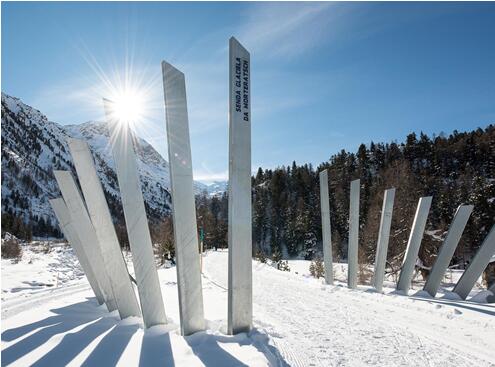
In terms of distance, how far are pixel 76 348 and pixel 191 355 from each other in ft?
5.06

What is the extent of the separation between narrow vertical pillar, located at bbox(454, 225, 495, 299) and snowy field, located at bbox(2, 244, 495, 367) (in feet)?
7.32

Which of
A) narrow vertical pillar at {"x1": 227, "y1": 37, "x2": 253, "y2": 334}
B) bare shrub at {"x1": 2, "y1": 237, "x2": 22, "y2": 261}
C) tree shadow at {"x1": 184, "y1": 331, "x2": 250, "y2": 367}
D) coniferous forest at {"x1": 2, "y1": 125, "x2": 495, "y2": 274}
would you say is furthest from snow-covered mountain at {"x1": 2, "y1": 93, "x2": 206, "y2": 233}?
tree shadow at {"x1": 184, "y1": 331, "x2": 250, "y2": 367}

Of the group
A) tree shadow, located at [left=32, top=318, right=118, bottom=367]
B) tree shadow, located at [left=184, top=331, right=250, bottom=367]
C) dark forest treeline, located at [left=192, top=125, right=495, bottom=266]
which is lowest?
tree shadow, located at [left=32, top=318, right=118, bottom=367]

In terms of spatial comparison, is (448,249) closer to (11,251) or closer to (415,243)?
(415,243)

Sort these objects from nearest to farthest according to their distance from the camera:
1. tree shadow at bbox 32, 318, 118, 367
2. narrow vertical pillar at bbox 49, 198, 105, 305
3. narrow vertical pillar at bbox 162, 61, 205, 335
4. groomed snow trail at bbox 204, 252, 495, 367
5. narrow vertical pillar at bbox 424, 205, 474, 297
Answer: tree shadow at bbox 32, 318, 118, 367, groomed snow trail at bbox 204, 252, 495, 367, narrow vertical pillar at bbox 162, 61, 205, 335, narrow vertical pillar at bbox 49, 198, 105, 305, narrow vertical pillar at bbox 424, 205, 474, 297

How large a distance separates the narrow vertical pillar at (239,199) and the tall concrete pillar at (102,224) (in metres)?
2.20

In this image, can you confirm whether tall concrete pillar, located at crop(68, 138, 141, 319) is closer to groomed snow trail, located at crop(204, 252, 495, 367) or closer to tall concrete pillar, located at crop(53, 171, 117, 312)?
tall concrete pillar, located at crop(53, 171, 117, 312)

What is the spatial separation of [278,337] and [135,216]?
2.80 meters

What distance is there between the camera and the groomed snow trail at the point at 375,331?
4.12 metres

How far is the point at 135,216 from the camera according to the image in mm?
5492

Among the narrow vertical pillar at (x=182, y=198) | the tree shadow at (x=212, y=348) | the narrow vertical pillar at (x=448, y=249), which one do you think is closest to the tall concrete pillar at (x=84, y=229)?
the narrow vertical pillar at (x=182, y=198)

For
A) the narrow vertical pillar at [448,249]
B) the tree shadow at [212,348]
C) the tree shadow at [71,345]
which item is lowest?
the tree shadow at [71,345]

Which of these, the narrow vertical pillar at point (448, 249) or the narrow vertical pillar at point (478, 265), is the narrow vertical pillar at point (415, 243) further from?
the narrow vertical pillar at point (478, 265)

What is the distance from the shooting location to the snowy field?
157 inches
